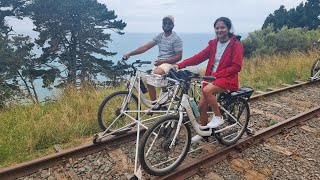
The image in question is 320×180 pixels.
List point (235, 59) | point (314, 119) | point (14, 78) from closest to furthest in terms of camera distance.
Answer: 1. point (235, 59)
2. point (314, 119)
3. point (14, 78)

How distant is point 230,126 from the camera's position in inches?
212

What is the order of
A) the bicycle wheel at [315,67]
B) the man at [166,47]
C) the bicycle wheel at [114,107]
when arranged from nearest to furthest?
the bicycle wheel at [114,107] < the man at [166,47] < the bicycle wheel at [315,67]

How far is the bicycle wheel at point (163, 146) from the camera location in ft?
13.8

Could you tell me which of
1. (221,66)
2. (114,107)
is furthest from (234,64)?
(114,107)

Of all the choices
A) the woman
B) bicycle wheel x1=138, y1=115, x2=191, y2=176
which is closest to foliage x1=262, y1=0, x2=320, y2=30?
the woman

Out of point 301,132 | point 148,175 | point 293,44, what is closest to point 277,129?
point 301,132

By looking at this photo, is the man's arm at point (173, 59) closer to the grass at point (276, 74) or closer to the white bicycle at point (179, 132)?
the white bicycle at point (179, 132)

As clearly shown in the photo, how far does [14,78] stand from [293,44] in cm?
2226

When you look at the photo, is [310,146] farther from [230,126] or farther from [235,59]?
[235,59]

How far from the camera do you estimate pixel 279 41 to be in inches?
896

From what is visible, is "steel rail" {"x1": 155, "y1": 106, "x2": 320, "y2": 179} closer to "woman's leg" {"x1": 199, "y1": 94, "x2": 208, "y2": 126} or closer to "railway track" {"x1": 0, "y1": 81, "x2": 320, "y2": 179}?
"railway track" {"x1": 0, "y1": 81, "x2": 320, "y2": 179}

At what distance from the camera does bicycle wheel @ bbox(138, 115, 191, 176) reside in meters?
4.21

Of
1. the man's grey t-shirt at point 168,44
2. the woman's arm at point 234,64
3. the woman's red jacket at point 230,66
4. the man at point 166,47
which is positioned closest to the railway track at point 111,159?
the woman's red jacket at point 230,66

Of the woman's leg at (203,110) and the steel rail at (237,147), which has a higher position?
the woman's leg at (203,110)
